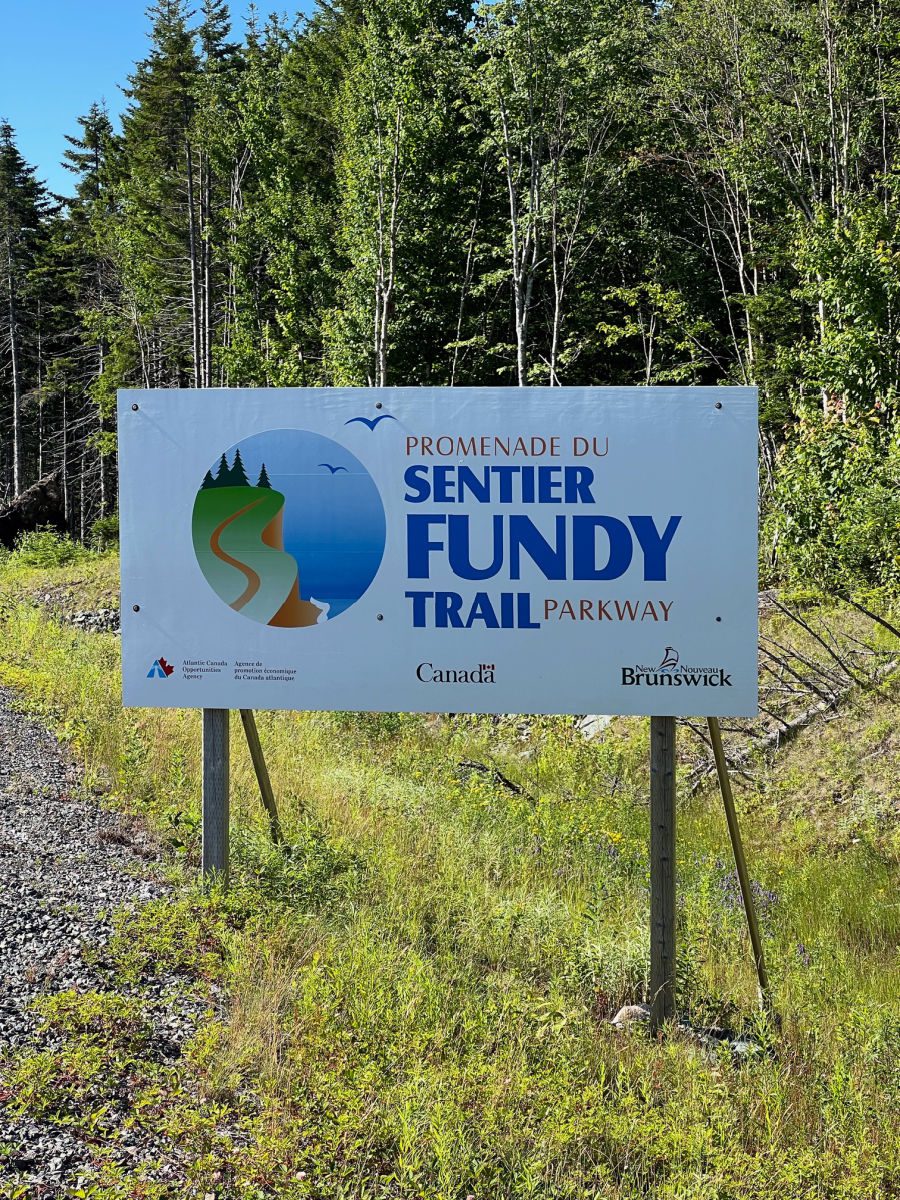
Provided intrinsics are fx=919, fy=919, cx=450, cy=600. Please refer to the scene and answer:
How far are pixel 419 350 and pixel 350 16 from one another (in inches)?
628

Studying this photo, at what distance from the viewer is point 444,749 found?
9.10 metres

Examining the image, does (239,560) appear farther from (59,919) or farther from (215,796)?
(59,919)

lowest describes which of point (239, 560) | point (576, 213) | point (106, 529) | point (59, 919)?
point (59, 919)

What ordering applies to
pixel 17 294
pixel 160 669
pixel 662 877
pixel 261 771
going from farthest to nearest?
1. pixel 17 294
2. pixel 261 771
3. pixel 160 669
4. pixel 662 877

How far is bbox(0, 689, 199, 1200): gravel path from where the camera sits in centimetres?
288

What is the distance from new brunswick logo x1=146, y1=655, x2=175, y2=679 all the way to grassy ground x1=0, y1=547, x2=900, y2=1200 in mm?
1068

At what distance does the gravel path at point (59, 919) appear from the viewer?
2.88m

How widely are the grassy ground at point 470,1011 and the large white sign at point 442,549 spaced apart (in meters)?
1.10

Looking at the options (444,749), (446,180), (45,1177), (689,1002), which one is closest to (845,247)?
(444,749)

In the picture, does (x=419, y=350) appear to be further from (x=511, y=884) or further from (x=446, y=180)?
(x=511, y=884)

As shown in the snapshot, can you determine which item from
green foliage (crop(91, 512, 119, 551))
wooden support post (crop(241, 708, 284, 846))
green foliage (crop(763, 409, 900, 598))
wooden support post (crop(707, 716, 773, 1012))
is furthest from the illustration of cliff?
green foliage (crop(91, 512, 119, 551))

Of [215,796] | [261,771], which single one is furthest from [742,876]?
[215,796]

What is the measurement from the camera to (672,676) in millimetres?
4141

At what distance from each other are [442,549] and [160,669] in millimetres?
1531
